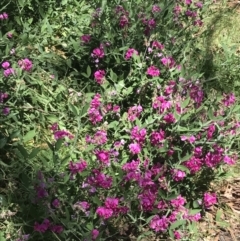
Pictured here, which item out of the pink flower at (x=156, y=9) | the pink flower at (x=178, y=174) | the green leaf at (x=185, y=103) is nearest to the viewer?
the pink flower at (x=178, y=174)

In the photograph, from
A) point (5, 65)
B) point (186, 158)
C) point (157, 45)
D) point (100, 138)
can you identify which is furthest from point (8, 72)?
point (186, 158)

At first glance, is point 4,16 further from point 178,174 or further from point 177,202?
point 177,202

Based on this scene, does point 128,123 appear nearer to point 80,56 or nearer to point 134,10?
point 80,56

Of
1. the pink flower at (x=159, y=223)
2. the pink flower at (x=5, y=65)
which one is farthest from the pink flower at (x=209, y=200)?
the pink flower at (x=5, y=65)

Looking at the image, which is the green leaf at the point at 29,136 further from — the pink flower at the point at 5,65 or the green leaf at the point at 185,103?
the green leaf at the point at 185,103

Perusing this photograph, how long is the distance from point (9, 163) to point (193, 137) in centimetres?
100

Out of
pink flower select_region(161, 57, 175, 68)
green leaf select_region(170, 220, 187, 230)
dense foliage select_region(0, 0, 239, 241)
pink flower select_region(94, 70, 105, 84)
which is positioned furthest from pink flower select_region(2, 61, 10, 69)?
green leaf select_region(170, 220, 187, 230)

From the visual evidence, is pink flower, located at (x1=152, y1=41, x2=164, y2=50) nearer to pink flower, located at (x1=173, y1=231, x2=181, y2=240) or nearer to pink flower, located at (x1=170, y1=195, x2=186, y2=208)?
pink flower, located at (x1=170, y1=195, x2=186, y2=208)

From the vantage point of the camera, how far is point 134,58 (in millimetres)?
2848

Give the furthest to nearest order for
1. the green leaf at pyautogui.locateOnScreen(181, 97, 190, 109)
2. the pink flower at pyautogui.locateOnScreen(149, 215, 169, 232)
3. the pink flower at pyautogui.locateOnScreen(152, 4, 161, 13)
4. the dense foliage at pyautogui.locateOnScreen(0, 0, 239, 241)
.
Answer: the pink flower at pyautogui.locateOnScreen(152, 4, 161, 13) < the green leaf at pyautogui.locateOnScreen(181, 97, 190, 109) < the pink flower at pyautogui.locateOnScreen(149, 215, 169, 232) < the dense foliage at pyautogui.locateOnScreen(0, 0, 239, 241)

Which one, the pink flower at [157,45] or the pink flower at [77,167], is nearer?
the pink flower at [77,167]

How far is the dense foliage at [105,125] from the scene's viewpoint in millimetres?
2174

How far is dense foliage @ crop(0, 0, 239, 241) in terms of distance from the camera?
2.17 meters

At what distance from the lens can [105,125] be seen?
2.64 m
